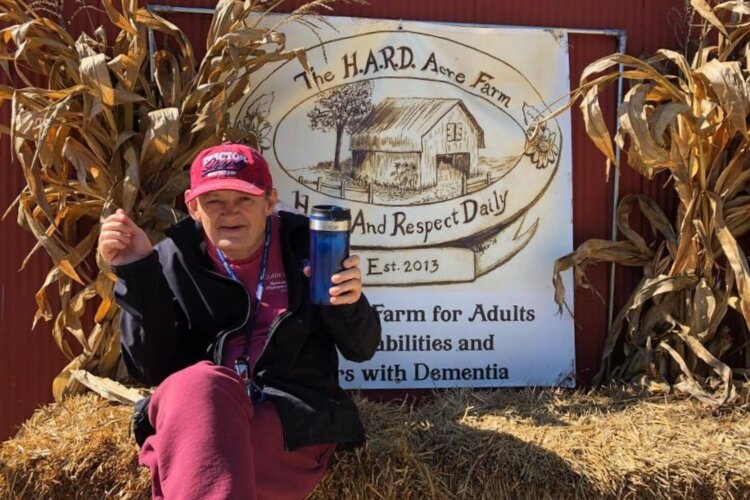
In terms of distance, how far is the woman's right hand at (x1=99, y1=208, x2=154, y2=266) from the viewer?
256 cm

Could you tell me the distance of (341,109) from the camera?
4.04 metres

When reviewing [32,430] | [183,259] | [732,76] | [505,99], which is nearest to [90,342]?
[32,430]

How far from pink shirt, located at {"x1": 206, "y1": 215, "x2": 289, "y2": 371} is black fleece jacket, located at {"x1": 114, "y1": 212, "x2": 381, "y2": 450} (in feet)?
0.11

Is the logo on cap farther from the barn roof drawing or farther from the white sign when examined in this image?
the barn roof drawing

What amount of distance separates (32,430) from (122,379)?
1.46 feet

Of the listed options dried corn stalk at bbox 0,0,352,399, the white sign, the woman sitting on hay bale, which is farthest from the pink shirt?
the white sign

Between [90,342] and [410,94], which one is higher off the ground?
[410,94]

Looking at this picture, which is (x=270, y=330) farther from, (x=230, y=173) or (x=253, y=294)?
(x=230, y=173)

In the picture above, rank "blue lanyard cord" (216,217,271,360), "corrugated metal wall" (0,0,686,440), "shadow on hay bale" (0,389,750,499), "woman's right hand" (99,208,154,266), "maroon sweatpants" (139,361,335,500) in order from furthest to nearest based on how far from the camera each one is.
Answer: "corrugated metal wall" (0,0,686,440)
"shadow on hay bale" (0,389,750,499)
"blue lanyard cord" (216,217,271,360)
"woman's right hand" (99,208,154,266)
"maroon sweatpants" (139,361,335,500)

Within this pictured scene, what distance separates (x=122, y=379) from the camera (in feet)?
11.9

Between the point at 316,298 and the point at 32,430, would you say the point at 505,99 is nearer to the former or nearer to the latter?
the point at 316,298

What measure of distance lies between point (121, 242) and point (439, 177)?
1.92 meters

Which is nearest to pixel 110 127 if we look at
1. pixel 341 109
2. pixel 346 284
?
pixel 341 109

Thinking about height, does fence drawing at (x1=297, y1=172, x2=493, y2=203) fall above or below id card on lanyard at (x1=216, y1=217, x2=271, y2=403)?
above
